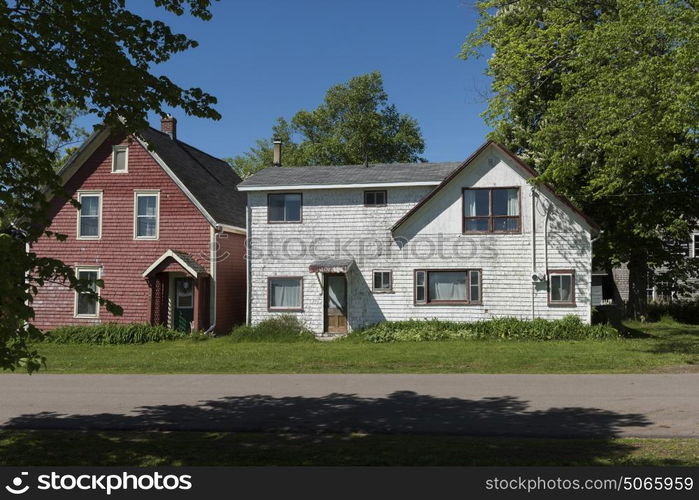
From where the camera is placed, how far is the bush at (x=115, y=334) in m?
22.0

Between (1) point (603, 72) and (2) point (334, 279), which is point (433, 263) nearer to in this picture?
(2) point (334, 279)

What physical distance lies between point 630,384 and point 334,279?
13547 mm

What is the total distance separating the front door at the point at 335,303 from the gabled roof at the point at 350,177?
3721 millimetres

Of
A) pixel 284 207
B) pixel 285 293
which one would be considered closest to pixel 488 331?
pixel 285 293

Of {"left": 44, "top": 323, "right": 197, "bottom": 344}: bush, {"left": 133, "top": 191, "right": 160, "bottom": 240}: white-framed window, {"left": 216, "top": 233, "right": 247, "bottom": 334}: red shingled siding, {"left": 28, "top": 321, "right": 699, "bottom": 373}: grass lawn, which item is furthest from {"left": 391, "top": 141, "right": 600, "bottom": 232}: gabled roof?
{"left": 133, "top": 191, "right": 160, "bottom": 240}: white-framed window

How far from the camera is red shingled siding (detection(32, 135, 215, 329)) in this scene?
2433 centimetres

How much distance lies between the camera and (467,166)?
A: 2256 centimetres

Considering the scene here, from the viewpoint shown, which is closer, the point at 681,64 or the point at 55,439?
the point at 55,439

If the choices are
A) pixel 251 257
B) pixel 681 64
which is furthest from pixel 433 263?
pixel 681 64

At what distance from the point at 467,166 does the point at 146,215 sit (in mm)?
12890

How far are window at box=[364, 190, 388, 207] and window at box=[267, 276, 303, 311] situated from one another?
13.4 ft

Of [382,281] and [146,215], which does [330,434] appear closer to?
[382,281]

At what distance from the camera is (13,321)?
5645 millimetres

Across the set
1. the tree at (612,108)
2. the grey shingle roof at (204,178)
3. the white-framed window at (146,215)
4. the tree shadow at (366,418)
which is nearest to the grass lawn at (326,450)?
the tree shadow at (366,418)
